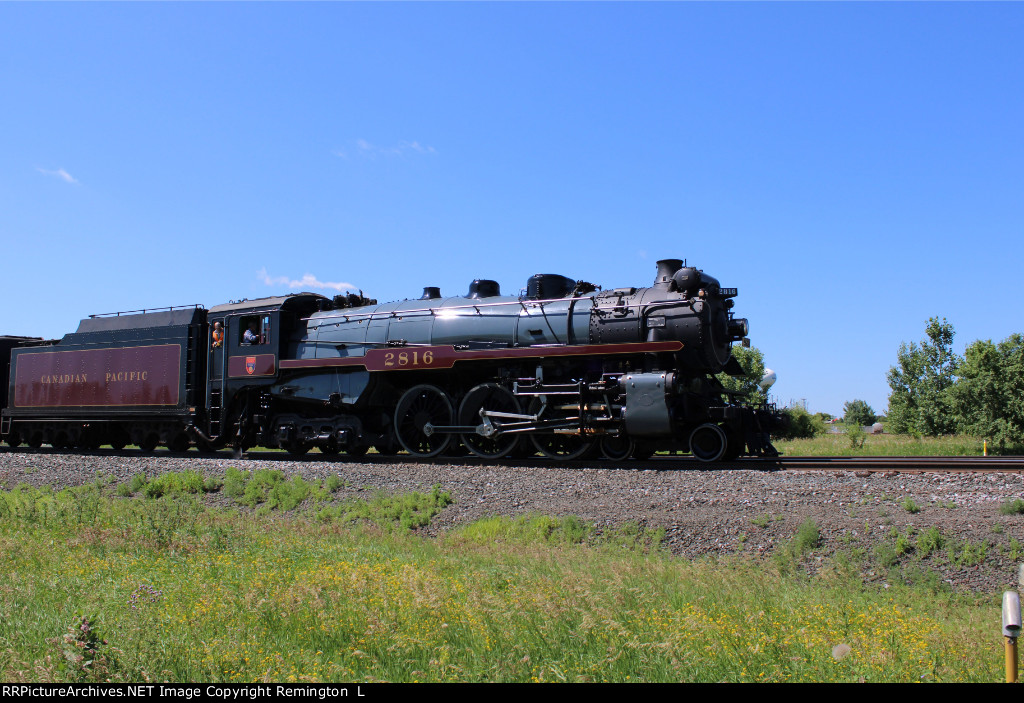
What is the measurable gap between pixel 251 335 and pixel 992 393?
27.1 m

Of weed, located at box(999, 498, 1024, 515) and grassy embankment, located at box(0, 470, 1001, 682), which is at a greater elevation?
weed, located at box(999, 498, 1024, 515)

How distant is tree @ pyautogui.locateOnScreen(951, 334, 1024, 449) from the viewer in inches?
1096

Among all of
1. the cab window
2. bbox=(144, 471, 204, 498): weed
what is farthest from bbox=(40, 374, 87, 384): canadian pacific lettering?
bbox=(144, 471, 204, 498): weed

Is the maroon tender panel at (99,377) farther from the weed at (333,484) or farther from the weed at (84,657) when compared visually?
the weed at (84,657)

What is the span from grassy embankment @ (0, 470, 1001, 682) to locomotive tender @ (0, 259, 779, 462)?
4.66m

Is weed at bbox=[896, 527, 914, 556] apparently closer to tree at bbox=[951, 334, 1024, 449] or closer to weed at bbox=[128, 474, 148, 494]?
weed at bbox=[128, 474, 148, 494]

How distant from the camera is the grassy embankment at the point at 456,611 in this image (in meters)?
4.95

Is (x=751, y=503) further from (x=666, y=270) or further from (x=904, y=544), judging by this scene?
(x=666, y=270)

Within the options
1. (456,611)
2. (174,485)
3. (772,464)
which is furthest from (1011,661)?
(174,485)

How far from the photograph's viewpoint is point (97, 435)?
21.4 meters

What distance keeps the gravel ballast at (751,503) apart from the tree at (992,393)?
70.5ft

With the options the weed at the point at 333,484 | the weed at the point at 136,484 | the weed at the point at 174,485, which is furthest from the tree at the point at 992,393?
the weed at the point at 136,484

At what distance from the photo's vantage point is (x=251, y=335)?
703 inches
